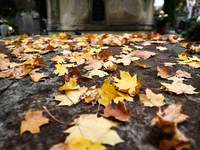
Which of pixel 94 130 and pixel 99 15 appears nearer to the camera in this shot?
pixel 94 130

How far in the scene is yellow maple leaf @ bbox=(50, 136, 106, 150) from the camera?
548 millimetres

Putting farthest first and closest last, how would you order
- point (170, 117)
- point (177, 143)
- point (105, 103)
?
point (105, 103) < point (170, 117) < point (177, 143)

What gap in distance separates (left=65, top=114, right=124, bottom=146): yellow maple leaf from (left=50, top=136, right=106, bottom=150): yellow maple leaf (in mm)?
22

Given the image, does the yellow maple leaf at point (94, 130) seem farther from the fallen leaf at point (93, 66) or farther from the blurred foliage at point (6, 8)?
the blurred foliage at point (6, 8)

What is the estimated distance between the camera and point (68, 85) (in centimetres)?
100

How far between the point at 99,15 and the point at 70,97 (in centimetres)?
515

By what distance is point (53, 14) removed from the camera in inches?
211

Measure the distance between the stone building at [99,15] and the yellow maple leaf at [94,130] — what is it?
515 centimetres

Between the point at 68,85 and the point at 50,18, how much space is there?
529 centimetres

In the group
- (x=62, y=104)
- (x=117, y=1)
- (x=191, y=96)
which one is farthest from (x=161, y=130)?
(x=117, y=1)

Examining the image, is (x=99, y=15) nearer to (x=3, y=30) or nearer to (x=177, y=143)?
(x=3, y=30)

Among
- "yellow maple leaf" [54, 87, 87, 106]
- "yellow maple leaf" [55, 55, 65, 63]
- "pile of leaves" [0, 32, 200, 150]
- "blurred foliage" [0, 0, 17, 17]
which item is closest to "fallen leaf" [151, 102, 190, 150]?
"pile of leaves" [0, 32, 200, 150]

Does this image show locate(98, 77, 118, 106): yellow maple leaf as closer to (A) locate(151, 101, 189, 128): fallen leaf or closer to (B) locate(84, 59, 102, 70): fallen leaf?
(A) locate(151, 101, 189, 128): fallen leaf

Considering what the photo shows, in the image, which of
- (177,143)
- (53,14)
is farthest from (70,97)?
(53,14)
